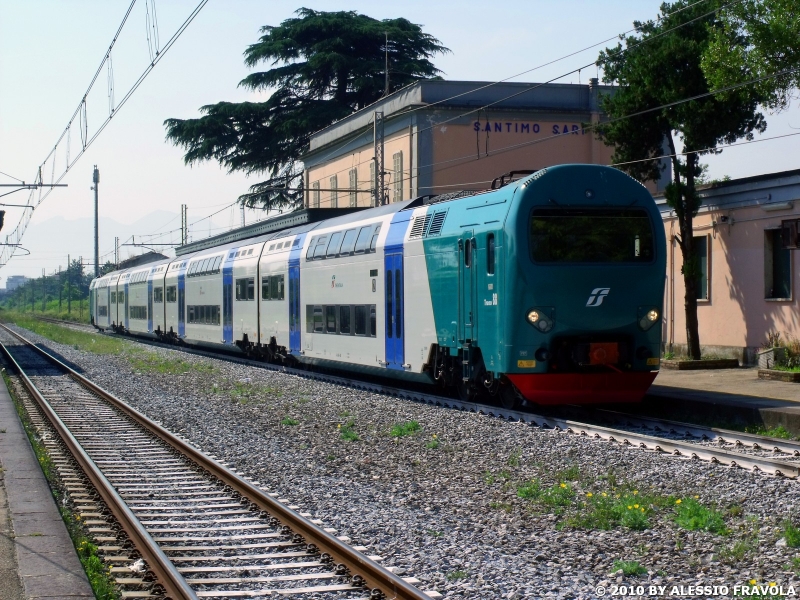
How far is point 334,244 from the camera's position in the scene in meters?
20.6

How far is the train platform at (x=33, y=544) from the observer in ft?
19.9

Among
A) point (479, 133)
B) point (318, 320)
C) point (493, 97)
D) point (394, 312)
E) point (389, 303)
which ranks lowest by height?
point (318, 320)

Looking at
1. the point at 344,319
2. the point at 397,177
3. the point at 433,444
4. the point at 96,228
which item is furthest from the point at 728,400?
the point at 96,228

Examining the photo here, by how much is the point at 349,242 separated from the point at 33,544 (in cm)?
1285

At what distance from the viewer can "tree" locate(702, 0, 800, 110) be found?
1655 cm

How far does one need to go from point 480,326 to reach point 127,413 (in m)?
5.99

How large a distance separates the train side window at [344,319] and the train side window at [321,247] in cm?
165

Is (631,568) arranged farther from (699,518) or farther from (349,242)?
(349,242)

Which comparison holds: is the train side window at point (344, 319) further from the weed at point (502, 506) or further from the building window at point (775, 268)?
the weed at point (502, 506)

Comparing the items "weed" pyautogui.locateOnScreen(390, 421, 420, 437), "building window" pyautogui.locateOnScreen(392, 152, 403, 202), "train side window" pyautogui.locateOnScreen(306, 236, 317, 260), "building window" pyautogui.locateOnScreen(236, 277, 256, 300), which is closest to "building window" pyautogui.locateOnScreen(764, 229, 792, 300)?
"train side window" pyautogui.locateOnScreen(306, 236, 317, 260)

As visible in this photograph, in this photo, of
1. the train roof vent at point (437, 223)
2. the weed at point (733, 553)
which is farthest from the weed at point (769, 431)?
the weed at point (733, 553)

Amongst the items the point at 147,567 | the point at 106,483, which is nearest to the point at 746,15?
the point at 106,483

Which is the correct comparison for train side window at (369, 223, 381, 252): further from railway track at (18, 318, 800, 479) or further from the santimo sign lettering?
the santimo sign lettering

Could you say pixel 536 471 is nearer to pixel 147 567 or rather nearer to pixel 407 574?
pixel 407 574
